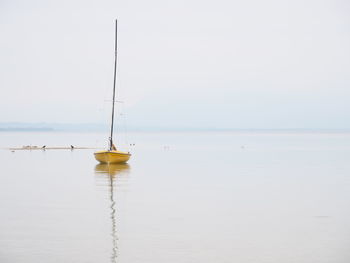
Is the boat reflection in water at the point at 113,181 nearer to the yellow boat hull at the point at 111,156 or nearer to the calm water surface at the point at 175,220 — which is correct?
the calm water surface at the point at 175,220

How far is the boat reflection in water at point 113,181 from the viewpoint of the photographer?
2030 centimetres

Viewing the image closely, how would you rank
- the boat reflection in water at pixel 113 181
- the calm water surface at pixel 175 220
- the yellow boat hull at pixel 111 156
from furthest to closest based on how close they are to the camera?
1. the yellow boat hull at pixel 111 156
2. the boat reflection in water at pixel 113 181
3. the calm water surface at pixel 175 220

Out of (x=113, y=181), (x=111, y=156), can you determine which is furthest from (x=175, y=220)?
(x=111, y=156)

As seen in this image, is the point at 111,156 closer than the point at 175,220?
No

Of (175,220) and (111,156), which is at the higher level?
(111,156)

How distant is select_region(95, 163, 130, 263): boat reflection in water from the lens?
2030 cm

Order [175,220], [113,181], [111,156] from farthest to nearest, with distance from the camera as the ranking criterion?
[111,156] < [113,181] < [175,220]

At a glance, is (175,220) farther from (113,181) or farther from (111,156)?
(111,156)

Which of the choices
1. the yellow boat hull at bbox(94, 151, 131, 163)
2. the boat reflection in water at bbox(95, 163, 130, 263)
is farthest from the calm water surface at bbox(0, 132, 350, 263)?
the yellow boat hull at bbox(94, 151, 131, 163)

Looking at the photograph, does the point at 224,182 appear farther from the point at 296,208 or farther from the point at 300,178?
the point at 296,208

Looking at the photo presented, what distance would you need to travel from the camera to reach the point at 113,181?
43.5 metres

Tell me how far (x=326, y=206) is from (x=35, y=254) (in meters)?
19.1

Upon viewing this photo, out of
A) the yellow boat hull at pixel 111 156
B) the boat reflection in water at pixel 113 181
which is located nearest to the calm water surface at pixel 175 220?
the boat reflection in water at pixel 113 181

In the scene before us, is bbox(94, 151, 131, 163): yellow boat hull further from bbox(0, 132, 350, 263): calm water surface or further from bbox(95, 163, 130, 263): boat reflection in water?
bbox(0, 132, 350, 263): calm water surface
